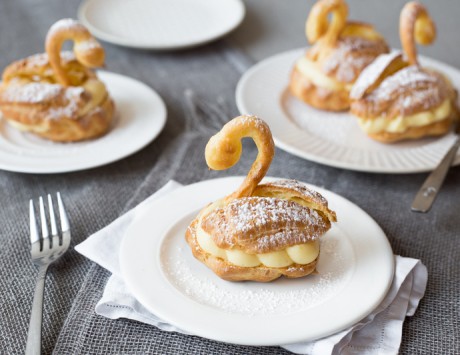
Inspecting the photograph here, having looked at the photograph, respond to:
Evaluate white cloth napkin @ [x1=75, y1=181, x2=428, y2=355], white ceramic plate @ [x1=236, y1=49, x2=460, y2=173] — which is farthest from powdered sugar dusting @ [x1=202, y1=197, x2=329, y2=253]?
white ceramic plate @ [x1=236, y1=49, x2=460, y2=173]

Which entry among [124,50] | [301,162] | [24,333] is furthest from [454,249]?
[124,50]

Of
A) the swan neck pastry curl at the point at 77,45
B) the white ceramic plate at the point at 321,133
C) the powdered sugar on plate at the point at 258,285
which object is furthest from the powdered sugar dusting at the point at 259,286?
the swan neck pastry curl at the point at 77,45

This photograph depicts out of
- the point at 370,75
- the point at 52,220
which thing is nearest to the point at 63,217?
the point at 52,220

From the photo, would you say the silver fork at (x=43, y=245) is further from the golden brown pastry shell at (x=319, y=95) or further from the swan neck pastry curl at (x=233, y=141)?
the golden brown pastry shell at (x=319, y=95)

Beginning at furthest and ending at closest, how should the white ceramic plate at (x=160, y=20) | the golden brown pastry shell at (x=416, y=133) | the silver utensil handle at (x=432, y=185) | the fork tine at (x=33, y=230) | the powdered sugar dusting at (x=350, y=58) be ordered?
1. the white ceramic plate at (x=160, y=20)
2. the powdered sugar dusting at (x=350, y=58)
3. the golden brown pastry shell at (x=416, y=133)
4. the silver utensil handle at (x=432, y=185)
5. the fork tine at (x=33, y=230)

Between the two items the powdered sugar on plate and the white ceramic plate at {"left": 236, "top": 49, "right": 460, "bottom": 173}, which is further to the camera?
the white ceramic plate at {"left": 236, "top": 49, "right": 460, "bottom": 173}

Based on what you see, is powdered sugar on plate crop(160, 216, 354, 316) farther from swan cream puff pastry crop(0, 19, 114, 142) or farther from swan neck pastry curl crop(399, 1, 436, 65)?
swan neck pastry curl crop(399, 1, 436, 65)
